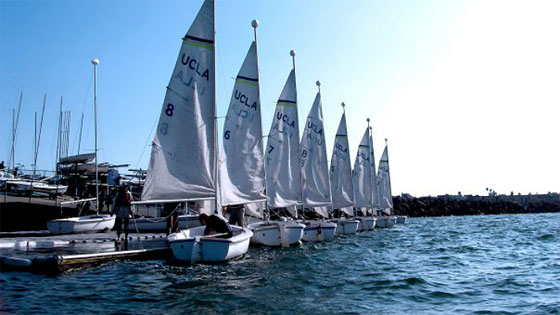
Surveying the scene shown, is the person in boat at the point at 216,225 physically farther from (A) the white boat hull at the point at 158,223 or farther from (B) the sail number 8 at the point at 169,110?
(A) the white boat hull at the point at 158,223

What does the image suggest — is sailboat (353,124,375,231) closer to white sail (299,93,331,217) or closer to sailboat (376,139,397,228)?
sailboat (376,139,397,228)

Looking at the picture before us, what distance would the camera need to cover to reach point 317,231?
25406 millimetres

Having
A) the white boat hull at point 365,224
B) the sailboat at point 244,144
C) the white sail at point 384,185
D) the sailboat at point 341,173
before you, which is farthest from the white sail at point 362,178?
Answer: the sailboat at point 244,144

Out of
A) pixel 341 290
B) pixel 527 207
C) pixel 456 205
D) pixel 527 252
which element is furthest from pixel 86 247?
pixel 527 207

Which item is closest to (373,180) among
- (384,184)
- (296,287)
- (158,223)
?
(384,184)

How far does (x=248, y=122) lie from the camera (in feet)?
72.6

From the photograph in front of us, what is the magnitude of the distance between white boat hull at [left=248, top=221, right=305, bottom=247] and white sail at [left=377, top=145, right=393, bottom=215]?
30376mm

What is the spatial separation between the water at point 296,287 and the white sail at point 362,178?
2422 cm

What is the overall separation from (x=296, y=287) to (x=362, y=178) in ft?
104

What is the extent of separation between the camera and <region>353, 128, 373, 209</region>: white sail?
42.8m

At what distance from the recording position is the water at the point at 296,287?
33.2 ft

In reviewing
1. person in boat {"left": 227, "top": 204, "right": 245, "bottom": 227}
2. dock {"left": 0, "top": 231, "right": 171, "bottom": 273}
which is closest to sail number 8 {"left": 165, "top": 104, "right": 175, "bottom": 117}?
dock {"left": 0, "top": 231, "right": 171, "bottom": 273}

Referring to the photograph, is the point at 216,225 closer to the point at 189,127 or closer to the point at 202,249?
the point at 202,249

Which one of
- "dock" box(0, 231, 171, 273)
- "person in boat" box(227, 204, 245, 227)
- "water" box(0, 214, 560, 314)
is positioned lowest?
"water" box(0, 214, 560, 314)
